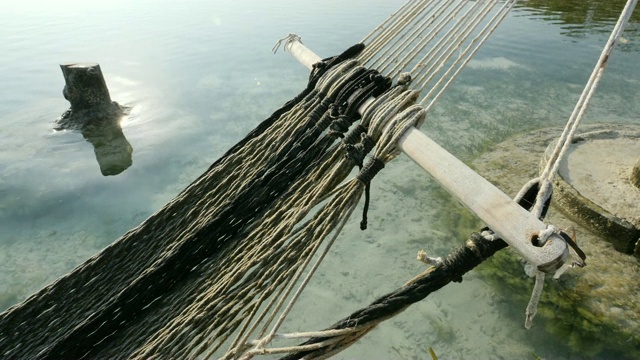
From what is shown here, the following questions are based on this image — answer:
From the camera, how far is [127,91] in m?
9.30

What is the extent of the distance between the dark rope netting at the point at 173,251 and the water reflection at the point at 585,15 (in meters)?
12.4

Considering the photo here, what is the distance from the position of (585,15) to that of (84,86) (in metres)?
17.3

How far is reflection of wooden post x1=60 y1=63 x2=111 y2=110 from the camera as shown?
687 cm

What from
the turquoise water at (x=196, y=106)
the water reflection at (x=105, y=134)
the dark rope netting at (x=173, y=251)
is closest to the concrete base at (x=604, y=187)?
the turquoise water at (x=196, y=106)

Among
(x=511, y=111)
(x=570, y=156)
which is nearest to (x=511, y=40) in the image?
(x=511, y=111)

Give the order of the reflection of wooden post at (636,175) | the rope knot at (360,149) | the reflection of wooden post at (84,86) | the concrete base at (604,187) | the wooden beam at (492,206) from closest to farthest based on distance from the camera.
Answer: the wooden beam at (492,206)
the rope knot at (360,149)
the concrete base at (604,187)
the reflection of wooden post at (636,175)
the reflection of wooden post at (84,86)

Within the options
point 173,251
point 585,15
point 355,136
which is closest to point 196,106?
point 173,251

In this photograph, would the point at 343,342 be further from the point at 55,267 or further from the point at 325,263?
the point at 55,267

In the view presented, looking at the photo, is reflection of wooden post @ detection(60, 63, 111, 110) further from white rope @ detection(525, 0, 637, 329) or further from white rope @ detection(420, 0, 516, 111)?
white rope @ detection(525, 0, 637, 329)

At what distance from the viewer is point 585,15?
14180mm

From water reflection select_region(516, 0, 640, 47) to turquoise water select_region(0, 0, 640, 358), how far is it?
0.08 metres

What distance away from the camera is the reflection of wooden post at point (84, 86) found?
271 inches

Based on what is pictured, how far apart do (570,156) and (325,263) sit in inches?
139

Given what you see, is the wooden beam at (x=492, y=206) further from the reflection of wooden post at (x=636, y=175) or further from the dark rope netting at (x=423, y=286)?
the reflection of wooden post at (x=636, y=175)
